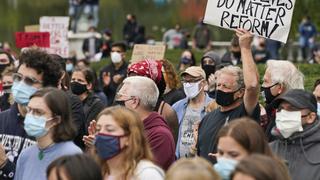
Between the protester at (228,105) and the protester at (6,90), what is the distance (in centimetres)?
215

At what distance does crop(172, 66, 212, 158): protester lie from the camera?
9227 mm

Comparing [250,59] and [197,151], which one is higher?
[250,59]

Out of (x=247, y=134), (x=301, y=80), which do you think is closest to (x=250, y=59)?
(x=301, y=80)

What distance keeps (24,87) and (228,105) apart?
1662mm

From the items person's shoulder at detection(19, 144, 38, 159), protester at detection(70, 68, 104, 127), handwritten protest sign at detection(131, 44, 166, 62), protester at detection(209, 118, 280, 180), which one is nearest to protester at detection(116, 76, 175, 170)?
person's shoulder at detection(19, 144, 38, 159)

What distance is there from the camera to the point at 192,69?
9.92m

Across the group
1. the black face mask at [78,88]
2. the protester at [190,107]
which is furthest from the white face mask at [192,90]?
the black face mask at [78,88]

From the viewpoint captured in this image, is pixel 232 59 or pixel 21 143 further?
pixel 232 59

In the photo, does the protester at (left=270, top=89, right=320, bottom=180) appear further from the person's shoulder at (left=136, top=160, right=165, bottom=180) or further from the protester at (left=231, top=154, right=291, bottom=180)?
the protester at (left=231, top=154, right=291, bottom=180)

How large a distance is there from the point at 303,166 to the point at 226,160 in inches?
Result: 50.7

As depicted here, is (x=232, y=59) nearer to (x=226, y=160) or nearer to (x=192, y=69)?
(x=192, y=69)

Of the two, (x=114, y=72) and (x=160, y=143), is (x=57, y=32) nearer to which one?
(x=114, y=72)

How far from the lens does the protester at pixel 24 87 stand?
7.29 metres

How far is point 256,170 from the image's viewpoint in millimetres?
5168
